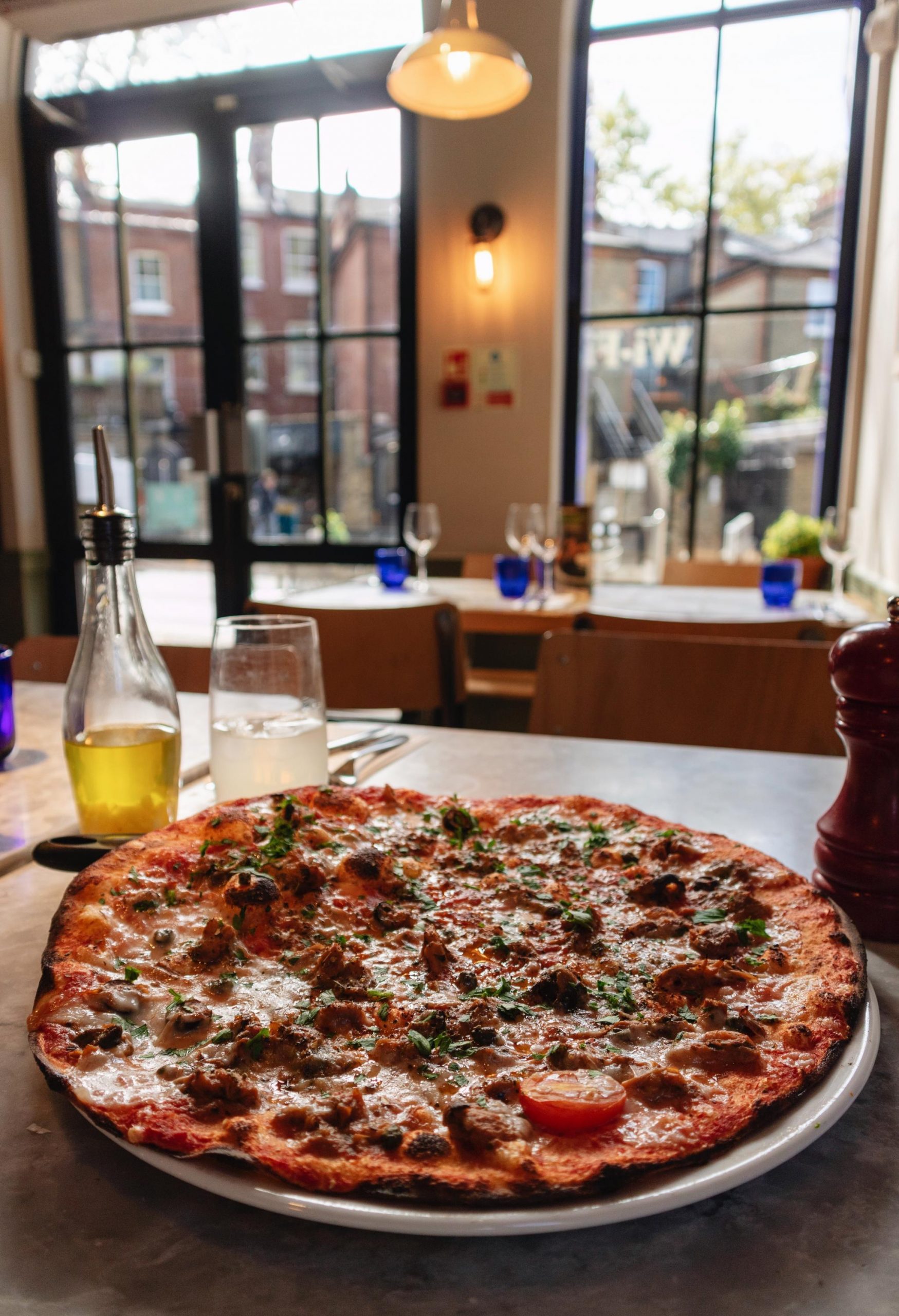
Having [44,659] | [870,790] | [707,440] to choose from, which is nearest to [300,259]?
[707,440]

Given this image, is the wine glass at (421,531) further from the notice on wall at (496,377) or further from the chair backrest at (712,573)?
the notice on wall at (496,377)

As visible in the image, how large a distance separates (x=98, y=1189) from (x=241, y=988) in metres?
0.16

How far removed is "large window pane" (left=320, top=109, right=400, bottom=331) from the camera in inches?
191

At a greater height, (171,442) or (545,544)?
(171,442)

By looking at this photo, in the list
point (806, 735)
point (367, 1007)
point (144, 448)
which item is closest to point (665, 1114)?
point (367, 1007)

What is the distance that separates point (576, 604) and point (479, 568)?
117cm

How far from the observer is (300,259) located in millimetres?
5133

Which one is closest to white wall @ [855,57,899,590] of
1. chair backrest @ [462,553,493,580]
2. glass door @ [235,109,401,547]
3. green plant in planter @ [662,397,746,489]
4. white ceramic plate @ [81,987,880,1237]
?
green plant in planter @ [662,397,746,489]

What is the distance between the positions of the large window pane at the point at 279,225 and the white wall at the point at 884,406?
2729 mm

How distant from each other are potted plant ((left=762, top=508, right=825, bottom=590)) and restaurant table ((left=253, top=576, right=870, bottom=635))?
0.33 metres

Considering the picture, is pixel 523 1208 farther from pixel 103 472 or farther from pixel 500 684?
pixel 500 684

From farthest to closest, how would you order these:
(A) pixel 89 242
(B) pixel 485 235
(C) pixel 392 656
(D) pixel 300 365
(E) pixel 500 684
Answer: (A) pixel 89 242
(D) pixel 300 365
(B) pixel 485 235
(E) pixel 500 684
(C) pixel 392 656

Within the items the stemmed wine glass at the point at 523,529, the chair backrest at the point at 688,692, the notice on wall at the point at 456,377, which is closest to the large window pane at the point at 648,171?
the notice on wall at the point at 456,377

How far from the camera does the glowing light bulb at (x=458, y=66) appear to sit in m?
3.18
